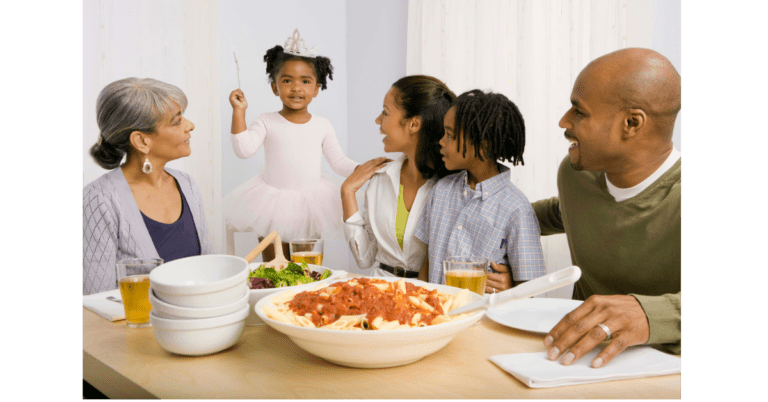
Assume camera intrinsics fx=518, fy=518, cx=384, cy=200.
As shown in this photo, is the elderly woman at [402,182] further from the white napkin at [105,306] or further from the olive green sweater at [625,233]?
the white napkin at [105,306]

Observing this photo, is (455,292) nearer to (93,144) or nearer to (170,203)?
(170,203)

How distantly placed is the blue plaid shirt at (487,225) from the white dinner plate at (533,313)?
0.44 meters

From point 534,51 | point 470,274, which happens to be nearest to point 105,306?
point 470,274

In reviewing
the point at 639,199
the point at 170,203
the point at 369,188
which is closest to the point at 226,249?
the point at 170,203

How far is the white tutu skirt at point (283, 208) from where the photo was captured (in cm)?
197

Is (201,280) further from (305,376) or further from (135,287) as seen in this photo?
(305,376)

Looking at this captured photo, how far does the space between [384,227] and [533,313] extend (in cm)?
90

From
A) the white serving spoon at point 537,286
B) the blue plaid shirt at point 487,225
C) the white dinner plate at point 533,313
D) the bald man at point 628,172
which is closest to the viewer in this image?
the white serving spoon at point 537,286

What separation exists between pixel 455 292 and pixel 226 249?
1.32 metres

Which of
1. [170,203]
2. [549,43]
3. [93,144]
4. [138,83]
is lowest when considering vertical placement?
[170,203]

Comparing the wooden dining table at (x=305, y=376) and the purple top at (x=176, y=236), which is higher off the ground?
the purple top at (x=176, y=236)

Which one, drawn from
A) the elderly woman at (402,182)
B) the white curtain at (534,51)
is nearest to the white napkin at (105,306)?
the elderly woman at (402,182)

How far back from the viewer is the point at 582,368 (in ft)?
2.25

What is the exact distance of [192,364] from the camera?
0.72m
